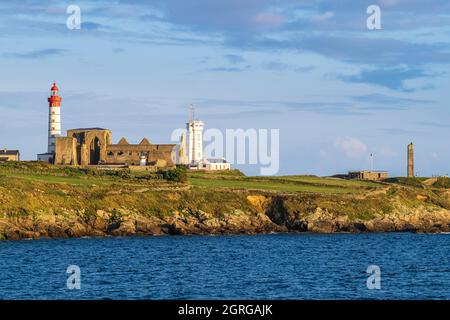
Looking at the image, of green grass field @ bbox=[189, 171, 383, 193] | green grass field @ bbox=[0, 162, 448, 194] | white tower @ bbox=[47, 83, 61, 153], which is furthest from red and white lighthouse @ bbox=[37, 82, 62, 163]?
green grass field @ bbox=[189, 171, 383, 193]

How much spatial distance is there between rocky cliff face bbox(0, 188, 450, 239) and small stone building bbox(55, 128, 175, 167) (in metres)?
42.0

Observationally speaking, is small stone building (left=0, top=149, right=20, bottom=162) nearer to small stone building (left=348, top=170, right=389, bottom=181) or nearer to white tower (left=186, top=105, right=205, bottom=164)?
white tower (left=186, top=105, right=205, bottom=164)

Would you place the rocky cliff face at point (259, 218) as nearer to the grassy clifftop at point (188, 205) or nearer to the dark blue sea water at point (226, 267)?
the grassy clifftop at point (188, 205)

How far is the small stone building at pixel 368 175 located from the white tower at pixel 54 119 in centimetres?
5916

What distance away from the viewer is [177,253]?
6719 cm

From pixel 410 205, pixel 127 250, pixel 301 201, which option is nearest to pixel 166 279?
pixel 127 250

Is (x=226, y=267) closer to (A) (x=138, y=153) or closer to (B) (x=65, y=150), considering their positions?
(B) (x=65, y=150)

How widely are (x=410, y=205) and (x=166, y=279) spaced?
222 feet

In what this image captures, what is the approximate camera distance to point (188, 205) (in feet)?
315

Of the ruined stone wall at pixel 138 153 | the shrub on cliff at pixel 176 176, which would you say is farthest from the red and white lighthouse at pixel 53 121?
the shrub on cliff at pixel 176 176

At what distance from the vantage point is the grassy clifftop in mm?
86750

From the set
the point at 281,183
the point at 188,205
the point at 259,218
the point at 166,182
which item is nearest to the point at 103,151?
the point at 166,182

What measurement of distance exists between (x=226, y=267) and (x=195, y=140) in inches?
3935
